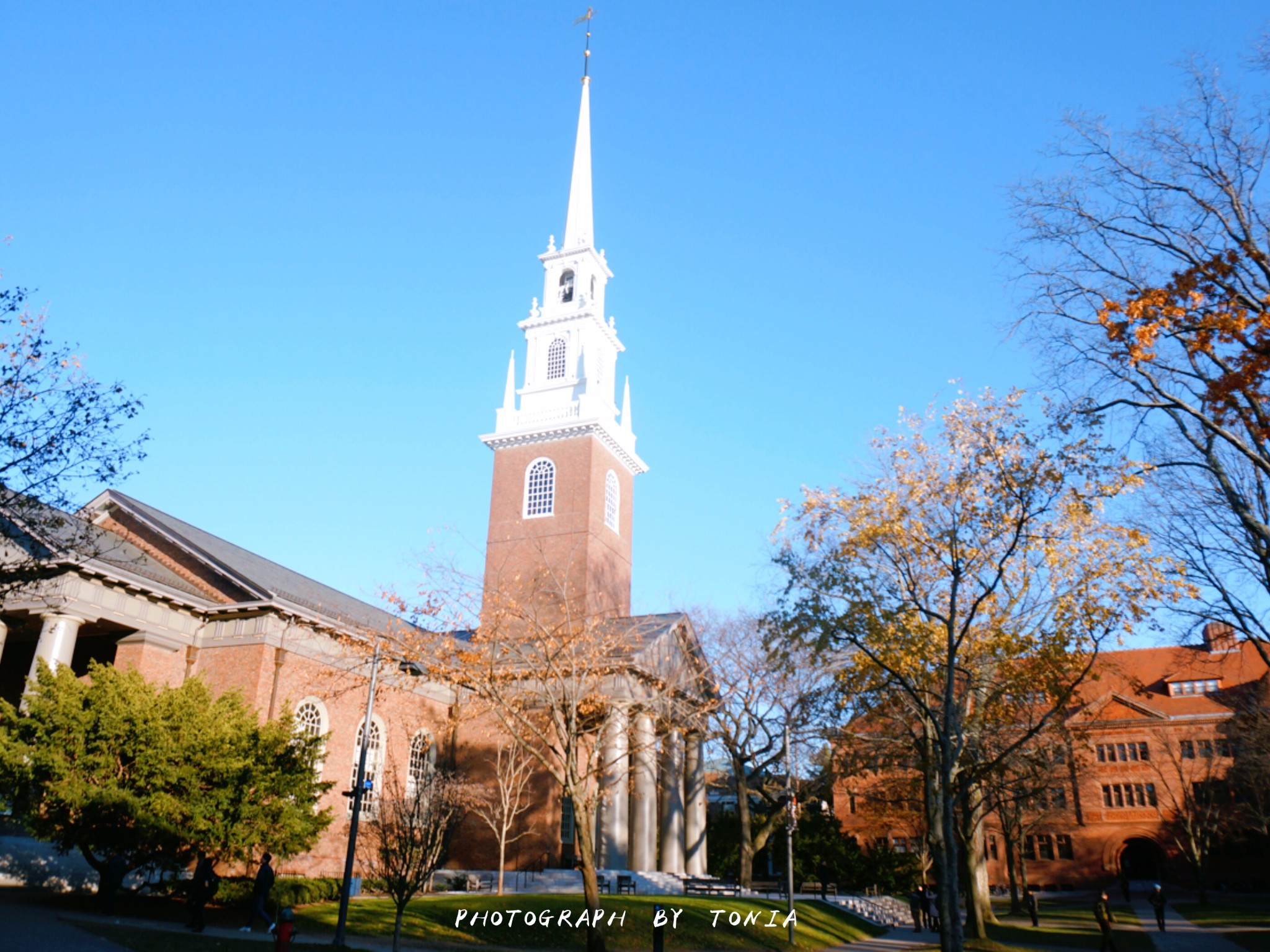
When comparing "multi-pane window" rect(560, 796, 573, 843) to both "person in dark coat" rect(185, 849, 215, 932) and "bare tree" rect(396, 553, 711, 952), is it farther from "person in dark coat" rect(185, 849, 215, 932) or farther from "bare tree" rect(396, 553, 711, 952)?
"person in dark coat" rect(185, 849, 215, 932)

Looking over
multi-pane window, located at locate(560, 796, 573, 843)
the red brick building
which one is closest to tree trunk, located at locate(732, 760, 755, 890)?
Answer: multi-pane window, located at locate(560, 796, 573, 843)

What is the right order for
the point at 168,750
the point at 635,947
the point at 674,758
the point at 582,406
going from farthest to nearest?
the point at 582,406
the point at 674,758
the point at 635,947
the point at 168,750

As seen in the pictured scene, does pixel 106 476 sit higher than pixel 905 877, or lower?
higher

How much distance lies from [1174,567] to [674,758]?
22.3 m

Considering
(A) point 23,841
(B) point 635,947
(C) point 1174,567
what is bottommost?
(B) point 635,947

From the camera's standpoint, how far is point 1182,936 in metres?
28.5

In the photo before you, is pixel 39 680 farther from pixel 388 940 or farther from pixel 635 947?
pixel 635 947

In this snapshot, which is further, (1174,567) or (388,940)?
(388,940)

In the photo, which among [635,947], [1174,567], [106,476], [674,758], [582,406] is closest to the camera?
[106,476]

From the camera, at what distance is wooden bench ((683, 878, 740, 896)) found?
2934cm

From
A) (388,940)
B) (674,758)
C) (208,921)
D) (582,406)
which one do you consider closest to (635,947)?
(388,940)

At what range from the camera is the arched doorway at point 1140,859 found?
187ft

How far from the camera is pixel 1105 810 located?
5694 centimetres

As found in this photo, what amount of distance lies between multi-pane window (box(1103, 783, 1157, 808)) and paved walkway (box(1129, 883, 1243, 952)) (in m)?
15.9
